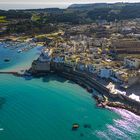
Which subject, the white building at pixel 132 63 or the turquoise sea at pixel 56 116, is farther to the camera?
the white building at pixel 132 63

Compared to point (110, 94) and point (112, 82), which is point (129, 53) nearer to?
point (112, 82)

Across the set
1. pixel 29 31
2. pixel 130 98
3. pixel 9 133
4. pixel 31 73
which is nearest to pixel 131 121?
pixel 130 98

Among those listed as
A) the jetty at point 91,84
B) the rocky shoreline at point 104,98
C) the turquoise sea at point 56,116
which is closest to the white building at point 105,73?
the jetty at point 91,84

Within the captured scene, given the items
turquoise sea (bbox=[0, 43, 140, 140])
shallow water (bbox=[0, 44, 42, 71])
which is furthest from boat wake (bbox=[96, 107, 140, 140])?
shallow water (bbox=[0, 44, 42, 71])

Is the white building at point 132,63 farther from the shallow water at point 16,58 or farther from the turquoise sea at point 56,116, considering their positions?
the shallow water at point 16,58

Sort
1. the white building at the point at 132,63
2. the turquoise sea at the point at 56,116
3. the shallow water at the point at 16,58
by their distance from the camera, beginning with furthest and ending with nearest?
the shallow water at the point at 16,58
the white building at the point at 132,63
the turquoise sea at the point at 56,116

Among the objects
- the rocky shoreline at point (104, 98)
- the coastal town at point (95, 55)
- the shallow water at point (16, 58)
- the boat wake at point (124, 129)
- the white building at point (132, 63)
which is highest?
the white building at point (132, 63)

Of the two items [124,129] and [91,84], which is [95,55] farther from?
[124,129]
